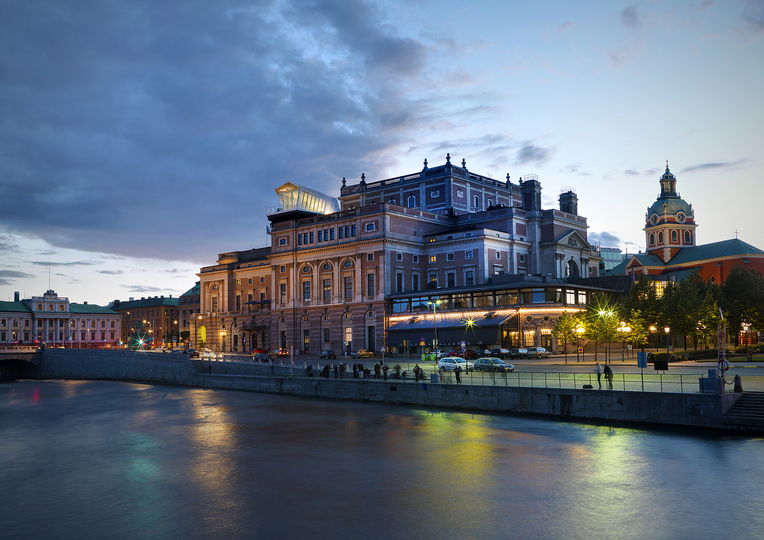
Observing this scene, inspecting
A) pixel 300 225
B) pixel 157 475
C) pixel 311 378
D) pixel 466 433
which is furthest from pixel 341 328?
pixel 157 475

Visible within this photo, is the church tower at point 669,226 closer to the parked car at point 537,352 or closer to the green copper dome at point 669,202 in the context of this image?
the green copper dome at point 669,202

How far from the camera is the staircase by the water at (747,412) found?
32.4 metres

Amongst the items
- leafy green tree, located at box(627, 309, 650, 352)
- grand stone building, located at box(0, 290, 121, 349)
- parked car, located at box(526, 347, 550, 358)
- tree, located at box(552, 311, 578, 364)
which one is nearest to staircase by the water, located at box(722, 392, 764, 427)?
leafy green tree, located at box(627, 309, 650, 352)

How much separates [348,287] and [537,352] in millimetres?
40380

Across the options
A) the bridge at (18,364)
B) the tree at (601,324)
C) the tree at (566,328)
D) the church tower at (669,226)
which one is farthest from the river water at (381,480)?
the church tower at (669,226)

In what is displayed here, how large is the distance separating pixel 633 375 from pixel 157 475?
1146 inches

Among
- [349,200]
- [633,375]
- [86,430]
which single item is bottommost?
[86,430]

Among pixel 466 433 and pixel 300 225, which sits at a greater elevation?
pixel 300 225

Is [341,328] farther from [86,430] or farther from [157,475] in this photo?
[157,475]

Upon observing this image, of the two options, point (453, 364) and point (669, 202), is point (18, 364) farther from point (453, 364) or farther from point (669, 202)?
point (669, 202)

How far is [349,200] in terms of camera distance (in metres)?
129

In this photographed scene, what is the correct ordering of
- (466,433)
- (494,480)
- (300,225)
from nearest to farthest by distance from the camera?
(494,480), (466,433), (300,225)

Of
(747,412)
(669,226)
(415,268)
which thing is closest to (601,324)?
(747,412)

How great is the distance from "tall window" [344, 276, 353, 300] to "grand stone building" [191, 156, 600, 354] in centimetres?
26
